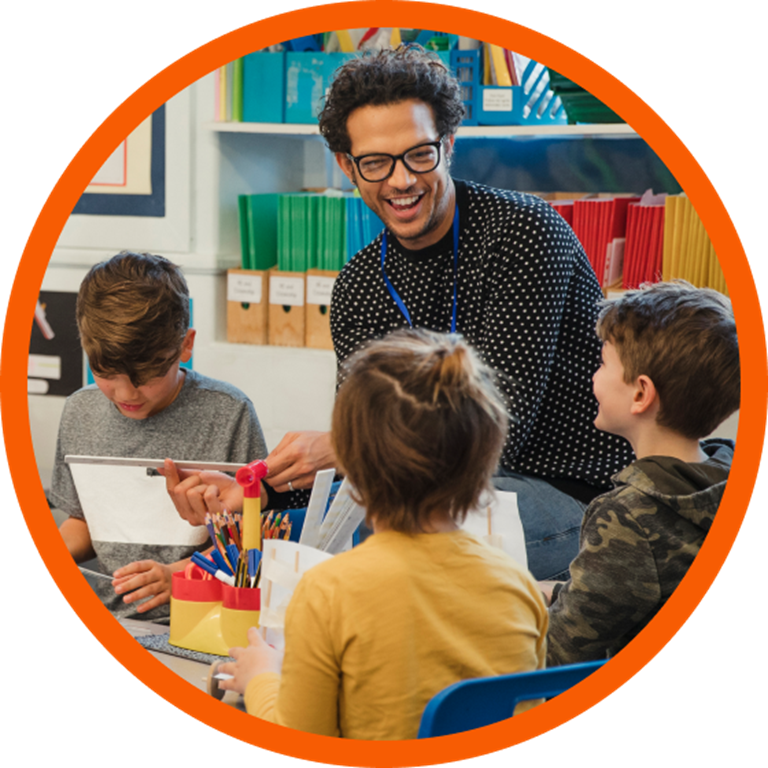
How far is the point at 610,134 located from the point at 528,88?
0.24 metres

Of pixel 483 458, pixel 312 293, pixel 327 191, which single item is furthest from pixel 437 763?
pixel 327 191

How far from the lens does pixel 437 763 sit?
1.04 m

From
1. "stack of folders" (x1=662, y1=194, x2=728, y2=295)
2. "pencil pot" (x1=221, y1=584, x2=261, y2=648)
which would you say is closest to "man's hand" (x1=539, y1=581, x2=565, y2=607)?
"pencil pot" (x1=221, y1=584, x2=261, y2=648)

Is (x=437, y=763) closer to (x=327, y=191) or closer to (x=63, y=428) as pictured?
(x=63, y=428)

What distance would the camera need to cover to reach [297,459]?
136 centimetres

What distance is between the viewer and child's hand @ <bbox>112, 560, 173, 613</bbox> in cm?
129

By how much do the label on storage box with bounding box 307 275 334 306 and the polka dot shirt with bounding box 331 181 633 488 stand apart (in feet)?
3.28

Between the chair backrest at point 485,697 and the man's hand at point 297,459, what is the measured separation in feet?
1.75

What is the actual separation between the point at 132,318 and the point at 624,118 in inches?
30.7

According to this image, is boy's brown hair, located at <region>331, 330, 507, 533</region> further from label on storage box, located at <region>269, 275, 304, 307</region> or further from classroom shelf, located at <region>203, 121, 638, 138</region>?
label on storage box, located at <region>269, 275, 304, 307</region>

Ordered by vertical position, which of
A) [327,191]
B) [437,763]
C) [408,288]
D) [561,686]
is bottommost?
[437,763]

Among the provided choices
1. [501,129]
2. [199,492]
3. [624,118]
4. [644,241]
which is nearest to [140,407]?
[199,492]

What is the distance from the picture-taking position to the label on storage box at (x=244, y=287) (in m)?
2.62

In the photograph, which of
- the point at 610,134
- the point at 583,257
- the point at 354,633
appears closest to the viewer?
the point at 354,633
